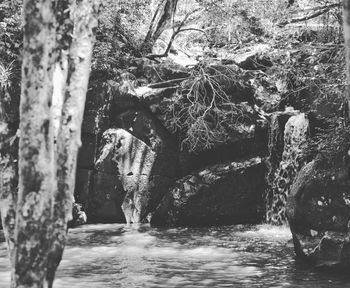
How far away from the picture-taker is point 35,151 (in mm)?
2863

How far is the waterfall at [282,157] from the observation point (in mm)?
11461

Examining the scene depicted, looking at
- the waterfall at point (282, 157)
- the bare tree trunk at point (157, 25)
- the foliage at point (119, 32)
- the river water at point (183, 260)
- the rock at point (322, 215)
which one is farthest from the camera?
the bare tree trunk at point (157, 25)

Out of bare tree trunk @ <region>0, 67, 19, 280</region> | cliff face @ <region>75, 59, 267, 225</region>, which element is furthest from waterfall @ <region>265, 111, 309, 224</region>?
bare tree trunk @ <region>0, 67, 19, 280</region>

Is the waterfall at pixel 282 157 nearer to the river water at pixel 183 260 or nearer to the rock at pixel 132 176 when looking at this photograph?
the river water at pixel 183 260

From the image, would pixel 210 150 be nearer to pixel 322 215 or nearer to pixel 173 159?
pixel 173 159

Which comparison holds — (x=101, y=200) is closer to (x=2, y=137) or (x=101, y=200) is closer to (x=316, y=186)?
(x=316, y=186)

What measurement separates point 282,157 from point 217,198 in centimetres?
187

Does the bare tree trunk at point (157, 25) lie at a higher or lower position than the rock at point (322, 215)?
higher

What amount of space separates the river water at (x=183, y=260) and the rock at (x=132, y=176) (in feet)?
2.70

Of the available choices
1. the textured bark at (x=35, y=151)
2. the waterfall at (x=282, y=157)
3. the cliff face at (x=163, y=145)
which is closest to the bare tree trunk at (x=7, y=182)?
the textured bark at (x=35, y=151)

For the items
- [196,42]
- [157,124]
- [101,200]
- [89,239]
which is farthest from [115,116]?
[196,42]

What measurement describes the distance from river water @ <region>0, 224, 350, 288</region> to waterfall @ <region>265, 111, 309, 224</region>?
21.8 inches

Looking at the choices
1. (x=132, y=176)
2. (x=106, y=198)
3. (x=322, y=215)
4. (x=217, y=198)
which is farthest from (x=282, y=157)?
(x=106, y=198)

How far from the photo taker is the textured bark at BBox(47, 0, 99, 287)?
3.07 meters
